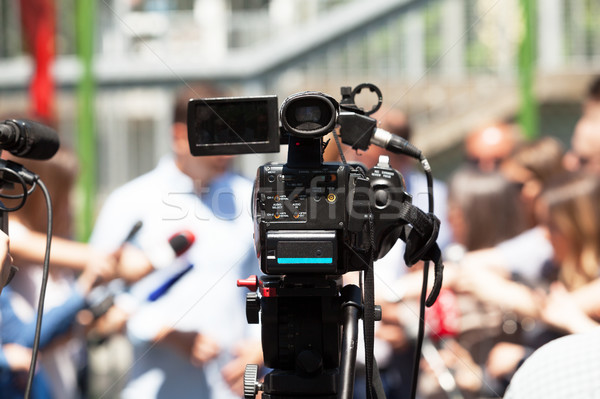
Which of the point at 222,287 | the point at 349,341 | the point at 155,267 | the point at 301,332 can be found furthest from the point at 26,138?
the point at 222,287

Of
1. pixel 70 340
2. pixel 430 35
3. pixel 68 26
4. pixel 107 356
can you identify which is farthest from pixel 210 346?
pixel 68 26

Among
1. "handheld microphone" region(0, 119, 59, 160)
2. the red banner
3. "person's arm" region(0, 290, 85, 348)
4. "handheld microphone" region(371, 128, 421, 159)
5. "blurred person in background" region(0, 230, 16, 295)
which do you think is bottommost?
"person's arm" region(0, 290, 85, 348)

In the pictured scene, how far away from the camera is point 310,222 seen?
178 centimetres

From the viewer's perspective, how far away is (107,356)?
196 inches

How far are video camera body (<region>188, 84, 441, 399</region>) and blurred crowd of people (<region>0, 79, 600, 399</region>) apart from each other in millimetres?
1002

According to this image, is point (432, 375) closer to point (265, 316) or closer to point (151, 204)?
point (151, 204)

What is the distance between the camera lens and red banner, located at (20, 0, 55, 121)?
21.6ft

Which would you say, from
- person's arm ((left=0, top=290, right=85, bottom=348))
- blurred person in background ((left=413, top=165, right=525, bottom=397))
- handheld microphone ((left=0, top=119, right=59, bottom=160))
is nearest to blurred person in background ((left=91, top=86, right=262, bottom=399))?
person's arm ((left=0, top=290, right=85, bottom=348))

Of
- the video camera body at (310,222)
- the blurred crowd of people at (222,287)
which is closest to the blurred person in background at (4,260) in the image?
the video camera body at (310,222)

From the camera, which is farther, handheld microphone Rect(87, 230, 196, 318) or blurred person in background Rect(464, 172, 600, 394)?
blurred person in background Rect(464, 172, 600, 394)

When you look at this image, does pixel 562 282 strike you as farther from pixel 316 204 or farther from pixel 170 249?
pixel 316 204

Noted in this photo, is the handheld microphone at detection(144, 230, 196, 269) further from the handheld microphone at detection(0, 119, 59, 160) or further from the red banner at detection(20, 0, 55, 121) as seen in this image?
the red banner at detection(20, 0, 55, 121)

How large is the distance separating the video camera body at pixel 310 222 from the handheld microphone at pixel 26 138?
397mm

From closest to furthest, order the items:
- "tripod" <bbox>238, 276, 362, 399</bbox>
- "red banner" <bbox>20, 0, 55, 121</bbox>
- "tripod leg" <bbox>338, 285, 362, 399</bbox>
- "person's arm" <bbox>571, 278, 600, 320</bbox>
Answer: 1. "tripod leg" <bbox>338, 285, 362, 399</bbox>
2. "tripod" <bbox>238, 276, 362, 399</bbox>
3. "person's arm" <bbox>571, 278, 600, 320</bbox>
4. "red banner" <bbox>20, 0, 55, 121</bbox>
